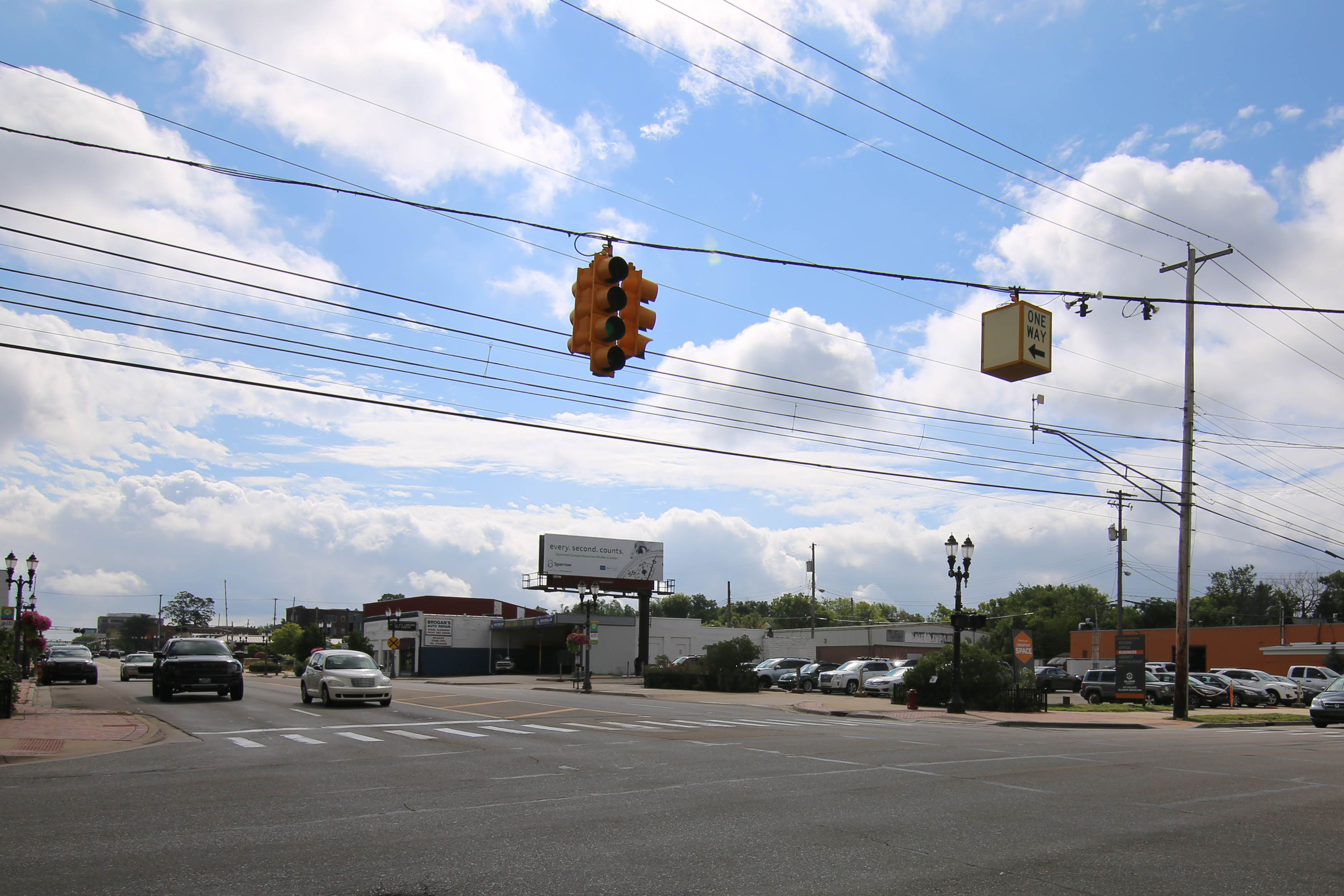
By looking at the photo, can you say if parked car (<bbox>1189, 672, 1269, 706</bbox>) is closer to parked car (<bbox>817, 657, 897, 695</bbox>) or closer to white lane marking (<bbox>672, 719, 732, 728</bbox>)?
parked car (<bbox>817, 657, 897, 695</bbox>)

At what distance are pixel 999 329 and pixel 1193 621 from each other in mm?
105189

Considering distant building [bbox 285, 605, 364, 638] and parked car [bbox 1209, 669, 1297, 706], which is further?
distant building [bbox 285, 605, 364, 638]

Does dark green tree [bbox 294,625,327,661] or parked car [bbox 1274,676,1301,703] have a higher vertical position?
parked car [bbox 1274,676,1301,703]

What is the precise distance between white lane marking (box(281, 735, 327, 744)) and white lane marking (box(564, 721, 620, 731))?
521 centimetres

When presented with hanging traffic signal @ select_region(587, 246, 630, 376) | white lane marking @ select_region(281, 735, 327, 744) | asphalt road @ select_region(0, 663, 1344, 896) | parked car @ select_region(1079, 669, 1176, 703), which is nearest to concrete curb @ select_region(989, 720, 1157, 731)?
asphalt road @ select_region(0, 663, 1344, 896)

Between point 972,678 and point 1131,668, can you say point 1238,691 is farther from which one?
point 972,678

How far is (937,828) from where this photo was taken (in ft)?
28.1

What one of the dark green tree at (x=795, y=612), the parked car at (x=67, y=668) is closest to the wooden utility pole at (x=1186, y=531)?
the parked car at (x=67, y=668)

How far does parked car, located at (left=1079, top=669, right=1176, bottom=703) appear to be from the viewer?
1567 inches

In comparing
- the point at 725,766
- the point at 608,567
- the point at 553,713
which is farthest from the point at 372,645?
the point at 725,766

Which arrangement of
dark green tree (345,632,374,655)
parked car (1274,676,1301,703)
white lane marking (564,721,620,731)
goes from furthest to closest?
1. dark green tree (345,632,374,655)
2. parked car (1274,676,1301,703)
3. white lane marking (564,721,620,731)

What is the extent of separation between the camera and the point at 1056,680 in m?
46.1

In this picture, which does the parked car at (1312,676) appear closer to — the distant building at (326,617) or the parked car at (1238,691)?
the parked car at (1238,691)

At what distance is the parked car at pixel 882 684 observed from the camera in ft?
122
